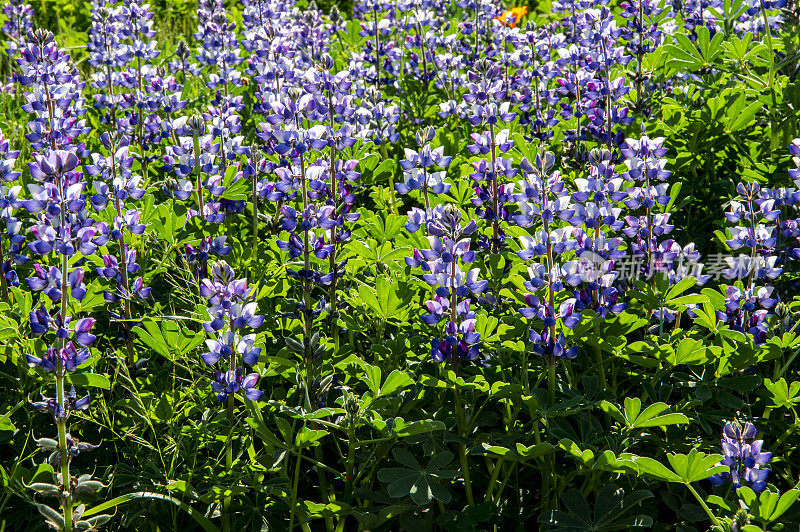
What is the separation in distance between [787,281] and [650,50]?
1828 mm

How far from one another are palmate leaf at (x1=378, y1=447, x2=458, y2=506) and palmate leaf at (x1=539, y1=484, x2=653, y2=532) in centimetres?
29

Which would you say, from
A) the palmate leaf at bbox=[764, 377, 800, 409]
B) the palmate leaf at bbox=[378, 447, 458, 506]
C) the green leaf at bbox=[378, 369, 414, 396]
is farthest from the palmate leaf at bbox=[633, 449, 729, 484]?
the green leaf at bbox=[378, 369, 414, 396]

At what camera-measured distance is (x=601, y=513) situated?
2.22 meters

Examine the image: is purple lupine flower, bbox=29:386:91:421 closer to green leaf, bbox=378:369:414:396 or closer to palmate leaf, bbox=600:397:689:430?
green leaf, bbox=378:369:414:396

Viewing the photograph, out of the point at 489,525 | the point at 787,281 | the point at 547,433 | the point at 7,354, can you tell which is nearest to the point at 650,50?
the point at 787,281

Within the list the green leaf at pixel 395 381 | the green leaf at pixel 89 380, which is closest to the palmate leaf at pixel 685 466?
the green leaf at pixel 395 381

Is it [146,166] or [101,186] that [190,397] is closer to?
[101,186]

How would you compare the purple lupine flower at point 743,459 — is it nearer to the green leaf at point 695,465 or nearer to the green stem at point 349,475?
the green leaf at point 695,465

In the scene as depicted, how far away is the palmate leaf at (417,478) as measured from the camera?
2.19 meters

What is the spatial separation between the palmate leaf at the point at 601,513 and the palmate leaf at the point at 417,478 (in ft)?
0.96

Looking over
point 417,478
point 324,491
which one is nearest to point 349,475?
point 324,491

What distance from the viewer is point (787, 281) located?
9.89 feet

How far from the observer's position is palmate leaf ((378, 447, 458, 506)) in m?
2.19

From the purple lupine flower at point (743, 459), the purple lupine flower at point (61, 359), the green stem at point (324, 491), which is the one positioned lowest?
the green stem at point (324, 491)
